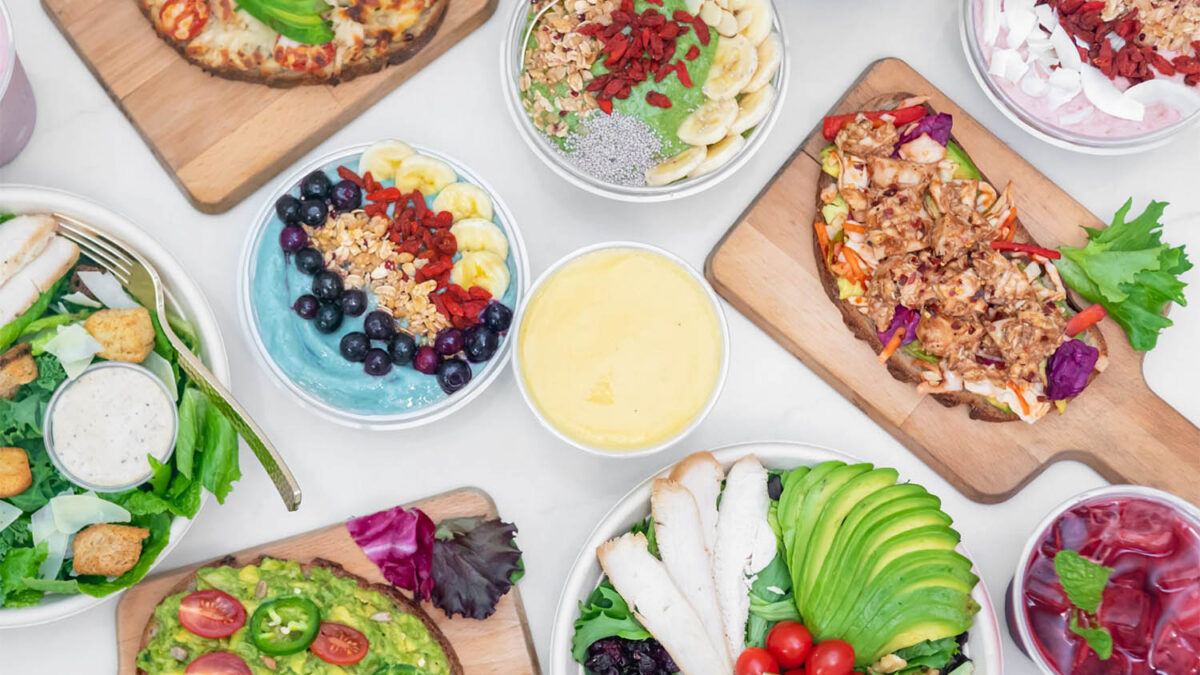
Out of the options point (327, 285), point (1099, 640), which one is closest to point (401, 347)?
point (327, 285)

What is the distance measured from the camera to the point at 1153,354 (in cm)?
214

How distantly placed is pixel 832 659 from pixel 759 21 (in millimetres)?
1158

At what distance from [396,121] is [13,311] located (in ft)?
2.56

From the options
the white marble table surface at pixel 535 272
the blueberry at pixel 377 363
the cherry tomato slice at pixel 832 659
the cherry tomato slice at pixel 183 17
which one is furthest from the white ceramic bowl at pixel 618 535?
the cherry tomato slice at pixel 183 17

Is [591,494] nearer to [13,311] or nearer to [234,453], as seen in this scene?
[234,453]

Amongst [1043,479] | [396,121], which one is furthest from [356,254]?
[1043,479]

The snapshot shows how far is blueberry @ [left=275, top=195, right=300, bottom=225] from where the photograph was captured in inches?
78.7

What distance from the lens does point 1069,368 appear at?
197 centimetres

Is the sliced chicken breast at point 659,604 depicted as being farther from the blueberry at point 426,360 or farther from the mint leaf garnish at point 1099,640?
the mint leaf garnish at point 1099,640

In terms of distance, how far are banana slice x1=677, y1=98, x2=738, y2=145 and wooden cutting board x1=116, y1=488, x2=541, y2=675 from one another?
2.59ft

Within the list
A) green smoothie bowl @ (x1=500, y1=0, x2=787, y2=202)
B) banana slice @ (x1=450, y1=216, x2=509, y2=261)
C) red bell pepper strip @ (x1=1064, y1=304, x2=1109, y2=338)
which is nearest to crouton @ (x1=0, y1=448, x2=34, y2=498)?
banana slice @ (x1=450, y1=216, x2=509, y2=261)

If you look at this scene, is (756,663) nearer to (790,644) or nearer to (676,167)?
(790,644)

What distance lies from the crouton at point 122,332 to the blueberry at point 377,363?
0.39 m

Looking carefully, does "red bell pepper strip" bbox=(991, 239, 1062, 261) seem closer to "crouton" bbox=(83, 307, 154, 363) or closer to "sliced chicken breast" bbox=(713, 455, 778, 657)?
"sliced chicken breast" bbox=(713, 455, 778, 657)
